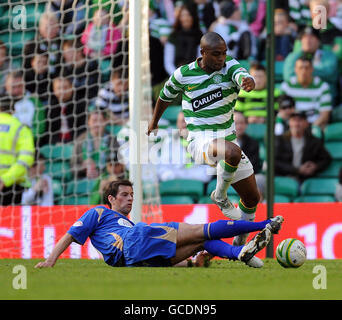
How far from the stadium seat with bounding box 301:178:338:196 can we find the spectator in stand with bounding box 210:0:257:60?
2075mm

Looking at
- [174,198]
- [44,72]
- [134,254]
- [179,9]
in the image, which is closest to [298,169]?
[174,198]

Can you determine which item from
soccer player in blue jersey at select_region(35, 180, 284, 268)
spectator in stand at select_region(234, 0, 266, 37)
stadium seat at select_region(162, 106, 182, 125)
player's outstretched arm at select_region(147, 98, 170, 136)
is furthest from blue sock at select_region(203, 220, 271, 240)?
spectator in stand at select_region(234, 0, 266, 37)

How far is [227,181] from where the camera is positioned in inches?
270

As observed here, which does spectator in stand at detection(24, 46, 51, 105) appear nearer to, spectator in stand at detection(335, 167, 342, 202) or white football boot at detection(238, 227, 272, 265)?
spectator in stand at detection(335, 167, 342, 202)

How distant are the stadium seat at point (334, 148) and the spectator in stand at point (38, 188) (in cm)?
395

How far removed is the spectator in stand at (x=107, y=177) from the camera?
1000cm

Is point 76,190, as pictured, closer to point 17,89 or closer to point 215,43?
point 17,89

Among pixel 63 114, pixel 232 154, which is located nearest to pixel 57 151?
pixel 63 114

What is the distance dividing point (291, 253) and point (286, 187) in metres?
5.21

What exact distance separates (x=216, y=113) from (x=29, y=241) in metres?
3.40

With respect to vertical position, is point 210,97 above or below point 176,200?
above

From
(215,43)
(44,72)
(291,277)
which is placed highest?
(44,72)

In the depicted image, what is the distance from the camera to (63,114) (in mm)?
10844

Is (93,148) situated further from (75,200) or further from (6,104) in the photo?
(6,104)
